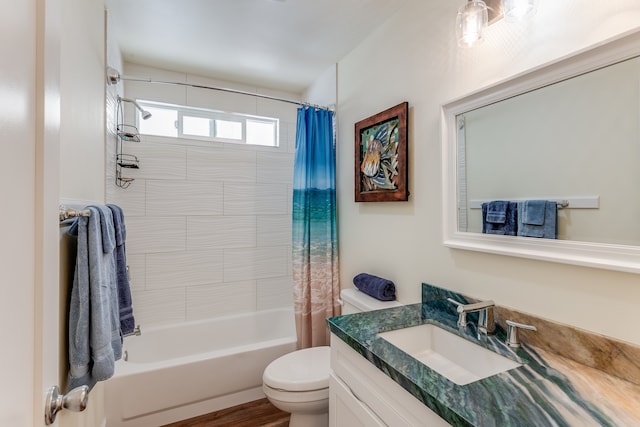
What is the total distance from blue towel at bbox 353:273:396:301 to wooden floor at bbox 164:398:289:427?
38.8 inches

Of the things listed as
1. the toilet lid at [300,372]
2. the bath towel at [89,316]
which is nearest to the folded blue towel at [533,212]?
the toilet lid at [300,372]

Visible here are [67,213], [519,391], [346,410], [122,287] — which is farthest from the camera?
[122,287]

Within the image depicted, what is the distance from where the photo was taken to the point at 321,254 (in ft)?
7.48

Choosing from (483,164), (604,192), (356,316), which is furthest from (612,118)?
(356,316)

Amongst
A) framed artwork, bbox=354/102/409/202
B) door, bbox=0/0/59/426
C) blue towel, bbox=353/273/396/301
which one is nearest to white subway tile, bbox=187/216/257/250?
framed artwork, bbox=354/102/409/202

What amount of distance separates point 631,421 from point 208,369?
6.32 ft

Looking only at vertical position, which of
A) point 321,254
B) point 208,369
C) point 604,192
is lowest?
point 208,369

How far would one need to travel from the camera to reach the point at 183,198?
251 centimetres

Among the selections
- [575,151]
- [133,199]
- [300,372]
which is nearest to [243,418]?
[300,372]

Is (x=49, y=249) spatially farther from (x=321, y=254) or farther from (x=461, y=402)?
(x=321, y=254)

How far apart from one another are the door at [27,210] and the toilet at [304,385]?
1.14 metres

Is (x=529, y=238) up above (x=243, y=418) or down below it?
above

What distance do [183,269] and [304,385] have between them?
150cm

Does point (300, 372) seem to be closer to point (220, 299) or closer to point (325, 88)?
point (220, 299)
